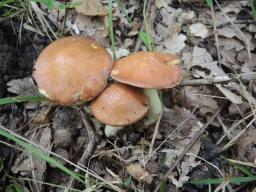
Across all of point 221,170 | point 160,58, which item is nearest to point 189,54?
point 160,58

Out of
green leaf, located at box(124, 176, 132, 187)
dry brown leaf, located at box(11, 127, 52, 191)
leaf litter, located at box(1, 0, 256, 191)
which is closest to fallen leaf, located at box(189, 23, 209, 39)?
leaf litter, located at box(1, 0, 256, 191)

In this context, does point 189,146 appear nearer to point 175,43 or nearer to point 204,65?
point 204,65

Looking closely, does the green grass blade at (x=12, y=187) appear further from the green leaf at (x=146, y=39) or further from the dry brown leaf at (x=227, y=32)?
the dry brown leaf at (x=227, y=32)

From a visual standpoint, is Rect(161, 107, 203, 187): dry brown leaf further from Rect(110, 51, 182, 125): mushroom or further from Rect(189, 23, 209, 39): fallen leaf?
Rect(189, 23, 209, 39): fallen leaf

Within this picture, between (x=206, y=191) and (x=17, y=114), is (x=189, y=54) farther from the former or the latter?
(x=17, y=114)

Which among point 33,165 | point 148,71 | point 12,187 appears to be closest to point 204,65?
point 148,71

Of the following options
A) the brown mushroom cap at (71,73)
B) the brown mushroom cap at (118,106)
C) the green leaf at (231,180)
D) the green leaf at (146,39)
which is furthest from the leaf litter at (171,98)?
the brown mushroom cap at (71,73)
